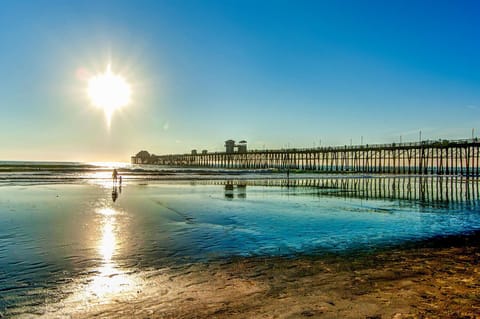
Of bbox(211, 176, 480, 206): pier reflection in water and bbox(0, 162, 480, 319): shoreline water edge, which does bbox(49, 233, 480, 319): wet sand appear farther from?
bbox(211, 176, 480, 206): pier reflection in water

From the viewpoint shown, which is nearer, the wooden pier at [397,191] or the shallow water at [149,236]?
the shallow water at [149,236]

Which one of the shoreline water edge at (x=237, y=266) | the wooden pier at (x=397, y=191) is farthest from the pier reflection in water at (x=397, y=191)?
the shoreline water edge at (x=237, y=266)

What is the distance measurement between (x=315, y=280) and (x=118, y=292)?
344 cm

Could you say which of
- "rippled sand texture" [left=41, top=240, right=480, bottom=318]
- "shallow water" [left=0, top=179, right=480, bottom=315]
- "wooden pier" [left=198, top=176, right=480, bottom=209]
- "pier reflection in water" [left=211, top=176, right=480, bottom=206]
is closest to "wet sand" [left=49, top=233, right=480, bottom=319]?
"rippled sand texture" [left=41, top=240, right=480, bottom=318]

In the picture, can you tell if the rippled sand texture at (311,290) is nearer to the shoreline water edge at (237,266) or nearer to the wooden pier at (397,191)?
the shoreline water edge at (237,266)

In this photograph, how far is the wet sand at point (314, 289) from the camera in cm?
505

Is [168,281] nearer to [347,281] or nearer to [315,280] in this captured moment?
[315,280]

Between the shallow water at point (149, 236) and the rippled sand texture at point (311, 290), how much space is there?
622mm

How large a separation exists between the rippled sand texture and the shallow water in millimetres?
622

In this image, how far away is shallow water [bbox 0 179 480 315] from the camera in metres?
6.24

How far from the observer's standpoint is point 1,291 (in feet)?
19.2

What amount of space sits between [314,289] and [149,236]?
612cm

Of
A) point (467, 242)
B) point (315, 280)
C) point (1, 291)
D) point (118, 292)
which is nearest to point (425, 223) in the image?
point (467, 242)

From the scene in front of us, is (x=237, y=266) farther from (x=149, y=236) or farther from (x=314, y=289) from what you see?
(x=149, y=236)
